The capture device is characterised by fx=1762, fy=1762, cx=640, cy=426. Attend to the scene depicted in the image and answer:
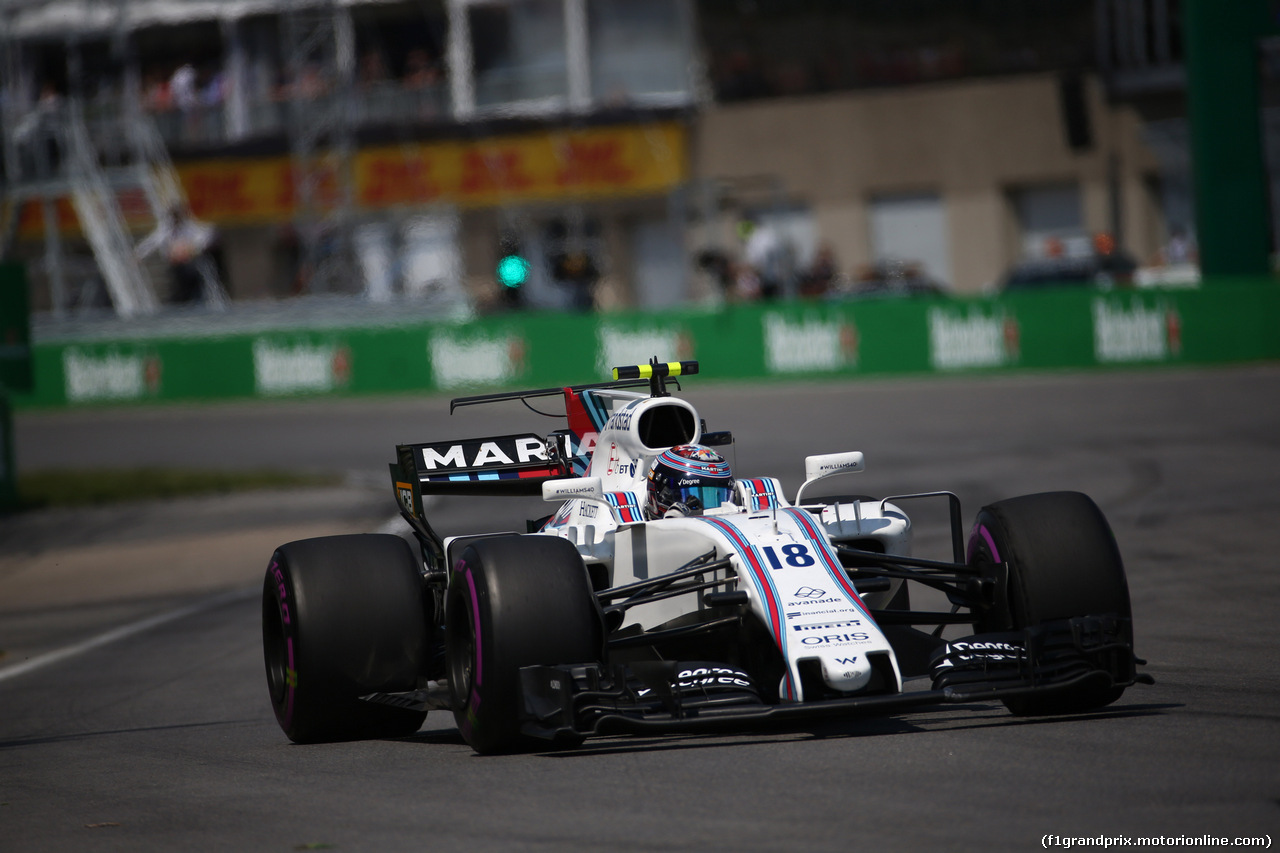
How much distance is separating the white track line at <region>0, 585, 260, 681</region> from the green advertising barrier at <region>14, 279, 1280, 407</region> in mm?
16657

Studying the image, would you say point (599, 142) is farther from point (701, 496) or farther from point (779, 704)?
point (779, 704)

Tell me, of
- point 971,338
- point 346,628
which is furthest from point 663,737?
point 971,338

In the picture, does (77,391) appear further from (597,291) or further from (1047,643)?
(1047,643)

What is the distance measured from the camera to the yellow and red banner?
41.2 meters

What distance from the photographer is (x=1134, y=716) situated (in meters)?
6.77

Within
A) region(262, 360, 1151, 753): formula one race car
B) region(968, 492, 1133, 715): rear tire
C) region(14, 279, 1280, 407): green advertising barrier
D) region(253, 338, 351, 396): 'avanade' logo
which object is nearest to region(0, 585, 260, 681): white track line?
region(262, 360, 1151, 753): formula one race car

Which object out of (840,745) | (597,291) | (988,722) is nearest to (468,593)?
(840,745)

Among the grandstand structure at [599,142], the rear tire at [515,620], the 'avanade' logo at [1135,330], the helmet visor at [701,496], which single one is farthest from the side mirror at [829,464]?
the grandstand structure at [599,142]

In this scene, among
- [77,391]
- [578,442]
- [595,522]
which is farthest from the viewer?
[77,391]

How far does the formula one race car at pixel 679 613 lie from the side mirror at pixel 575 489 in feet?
0.04

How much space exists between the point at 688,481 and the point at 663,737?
1169 millimetres

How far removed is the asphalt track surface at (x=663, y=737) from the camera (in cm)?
539

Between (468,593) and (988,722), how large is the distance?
2.09m

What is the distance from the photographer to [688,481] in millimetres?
7664
